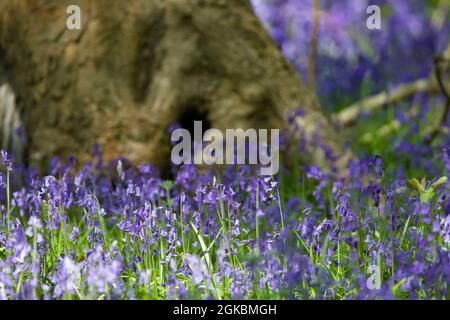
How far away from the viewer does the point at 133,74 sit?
4727 mm

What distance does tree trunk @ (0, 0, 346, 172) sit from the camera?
15.5ft

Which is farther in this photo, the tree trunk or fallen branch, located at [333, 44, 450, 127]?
fallen branch, located at [333, 44, 450, 127]

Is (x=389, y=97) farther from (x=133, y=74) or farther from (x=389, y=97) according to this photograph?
(x=133, y=74)

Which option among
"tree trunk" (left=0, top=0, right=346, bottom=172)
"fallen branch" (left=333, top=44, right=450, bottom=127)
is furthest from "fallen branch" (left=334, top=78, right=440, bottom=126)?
"tree trunk" (left=0, top=0, right=346, bottom=172)

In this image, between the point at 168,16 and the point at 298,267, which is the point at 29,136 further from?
the point at 298,267

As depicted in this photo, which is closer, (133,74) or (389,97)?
(133,74)

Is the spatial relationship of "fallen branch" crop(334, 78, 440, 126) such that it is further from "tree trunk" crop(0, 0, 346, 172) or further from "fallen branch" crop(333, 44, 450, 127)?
"tree trunk" crop(0, 0, 346, 172)

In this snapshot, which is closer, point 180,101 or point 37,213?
point 37,213

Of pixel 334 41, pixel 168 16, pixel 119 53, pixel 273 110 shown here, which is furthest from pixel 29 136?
pixel 334 41

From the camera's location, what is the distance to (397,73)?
826 cm

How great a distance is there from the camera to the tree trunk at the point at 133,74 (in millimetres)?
4719

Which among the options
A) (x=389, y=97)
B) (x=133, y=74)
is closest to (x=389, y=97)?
(x=389, y=97)

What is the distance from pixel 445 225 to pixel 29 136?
2631mm
